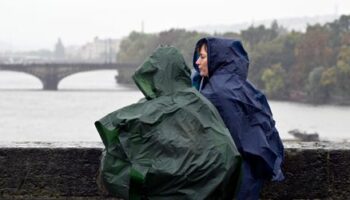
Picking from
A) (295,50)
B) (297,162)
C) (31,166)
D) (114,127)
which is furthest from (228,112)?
(295,50)

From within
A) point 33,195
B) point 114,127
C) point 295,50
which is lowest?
point 295,50

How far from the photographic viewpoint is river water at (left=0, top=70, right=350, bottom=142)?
32.5 metres

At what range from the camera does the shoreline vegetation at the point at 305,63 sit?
53.9m

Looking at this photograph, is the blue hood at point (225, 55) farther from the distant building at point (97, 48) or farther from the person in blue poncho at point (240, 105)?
the distant building at point (97, 48)

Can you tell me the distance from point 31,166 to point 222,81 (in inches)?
65.5

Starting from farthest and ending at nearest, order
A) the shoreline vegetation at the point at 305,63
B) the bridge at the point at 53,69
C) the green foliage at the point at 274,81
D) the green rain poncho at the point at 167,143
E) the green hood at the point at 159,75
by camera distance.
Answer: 1. the bridge at the point at 53,69
2. the green foliage at the point at 274,81
3. the shoreline vegetation at the point at 305,63
4. the green hood at the point at 159,75
5. the green rain poncho at the point at 167,143

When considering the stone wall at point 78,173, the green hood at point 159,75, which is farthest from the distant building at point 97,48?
the green hood at point 159,75

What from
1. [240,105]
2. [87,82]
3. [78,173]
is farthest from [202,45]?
[87,82]

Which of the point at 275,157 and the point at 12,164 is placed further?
the point at 12,164

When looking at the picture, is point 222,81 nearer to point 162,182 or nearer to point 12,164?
point 162,182

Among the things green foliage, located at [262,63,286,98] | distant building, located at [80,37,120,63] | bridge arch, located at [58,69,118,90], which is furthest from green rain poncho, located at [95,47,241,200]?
distant building, located at [80,37,120,63]

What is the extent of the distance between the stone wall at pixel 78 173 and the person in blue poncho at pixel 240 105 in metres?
1.05

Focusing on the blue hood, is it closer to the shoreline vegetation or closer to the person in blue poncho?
the person in blue poncho

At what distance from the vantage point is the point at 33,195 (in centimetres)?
369
